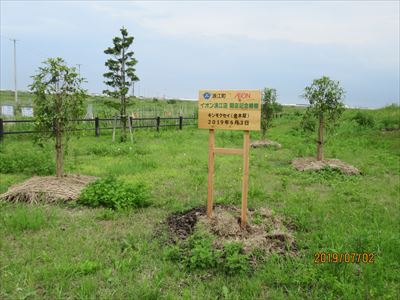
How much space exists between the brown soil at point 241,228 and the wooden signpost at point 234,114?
16cm

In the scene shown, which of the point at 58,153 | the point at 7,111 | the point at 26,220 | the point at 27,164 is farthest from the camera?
the point at 7,111

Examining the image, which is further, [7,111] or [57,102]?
[7,111]

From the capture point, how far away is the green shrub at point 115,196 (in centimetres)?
520

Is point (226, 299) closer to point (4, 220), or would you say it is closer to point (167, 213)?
point (167, 213)

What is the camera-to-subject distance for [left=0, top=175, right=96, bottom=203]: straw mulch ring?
17.7ft

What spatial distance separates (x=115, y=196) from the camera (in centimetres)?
525

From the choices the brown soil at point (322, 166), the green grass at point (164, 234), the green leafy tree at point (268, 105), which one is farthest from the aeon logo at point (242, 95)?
the green leafy tree at point (268, 105)

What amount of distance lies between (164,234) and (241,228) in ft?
3.02

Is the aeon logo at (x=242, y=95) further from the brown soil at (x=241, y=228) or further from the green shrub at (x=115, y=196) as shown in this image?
the green shrub at (x=115, y=196)

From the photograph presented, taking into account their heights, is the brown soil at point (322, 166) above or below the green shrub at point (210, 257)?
above

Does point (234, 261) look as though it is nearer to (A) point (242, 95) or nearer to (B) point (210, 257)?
(B) point (210, 257)
